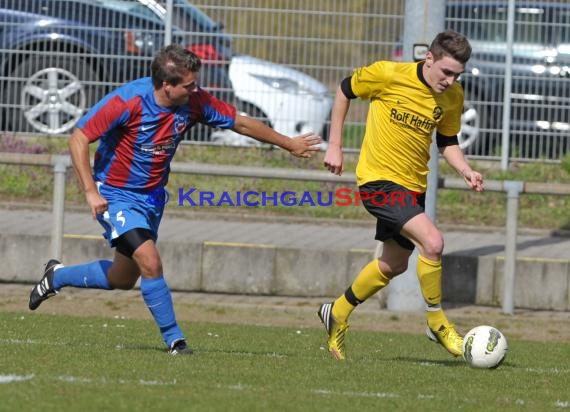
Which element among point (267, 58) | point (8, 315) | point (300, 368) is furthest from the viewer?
point (267, 58)

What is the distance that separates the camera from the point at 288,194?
1586 cm

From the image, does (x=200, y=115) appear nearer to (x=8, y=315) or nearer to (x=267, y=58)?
(x=8, y=315)

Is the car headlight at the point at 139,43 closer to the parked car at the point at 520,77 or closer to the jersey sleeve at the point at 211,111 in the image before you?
the parked car at the point at 520,77

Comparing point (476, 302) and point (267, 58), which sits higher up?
point (267, 58)

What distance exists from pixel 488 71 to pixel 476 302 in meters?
3.68

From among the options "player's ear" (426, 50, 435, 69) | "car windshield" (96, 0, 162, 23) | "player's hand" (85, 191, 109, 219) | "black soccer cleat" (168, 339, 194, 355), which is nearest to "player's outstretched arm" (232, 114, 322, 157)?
"player's ear" (426, 50, 435, 69)

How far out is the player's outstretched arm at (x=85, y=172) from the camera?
27.3 feet

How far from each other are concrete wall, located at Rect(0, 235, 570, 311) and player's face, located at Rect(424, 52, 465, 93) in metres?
3.92

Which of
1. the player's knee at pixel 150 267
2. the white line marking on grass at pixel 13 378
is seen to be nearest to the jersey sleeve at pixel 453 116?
the player's knee at pixel 150 267

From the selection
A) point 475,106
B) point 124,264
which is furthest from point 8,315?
point 475,106

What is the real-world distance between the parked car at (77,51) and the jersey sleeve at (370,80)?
6.25 m

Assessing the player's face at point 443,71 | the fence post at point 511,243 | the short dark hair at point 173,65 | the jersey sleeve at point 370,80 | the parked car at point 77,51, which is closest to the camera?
the short dark hair at point 173,65

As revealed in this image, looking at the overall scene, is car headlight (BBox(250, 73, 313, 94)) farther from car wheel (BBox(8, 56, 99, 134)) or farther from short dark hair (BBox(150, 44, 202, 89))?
short dark hair (BBox(150, 44, 202, 89))

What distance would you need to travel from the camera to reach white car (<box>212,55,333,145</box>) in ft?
49.9
